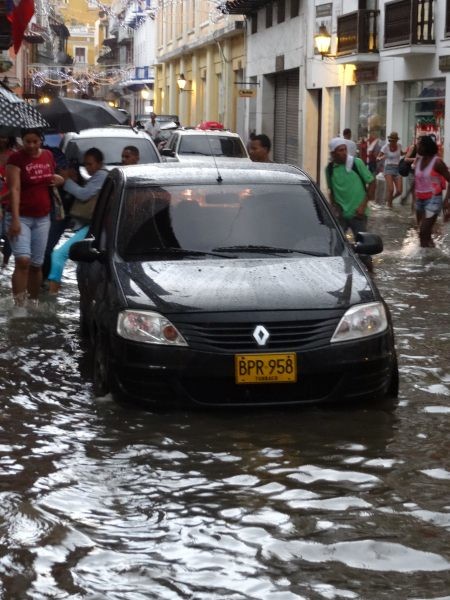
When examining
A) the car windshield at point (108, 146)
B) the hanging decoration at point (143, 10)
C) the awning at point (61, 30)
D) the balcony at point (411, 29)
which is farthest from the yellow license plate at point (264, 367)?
the awning at point (61, 30)

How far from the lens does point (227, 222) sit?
8453mm

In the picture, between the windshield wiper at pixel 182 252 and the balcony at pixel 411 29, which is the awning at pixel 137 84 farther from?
the windshield wiper at pixel 182 252

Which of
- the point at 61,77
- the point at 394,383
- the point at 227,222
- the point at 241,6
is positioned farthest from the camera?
the point at 61,77

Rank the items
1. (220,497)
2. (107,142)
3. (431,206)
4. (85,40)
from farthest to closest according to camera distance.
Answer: (85,40), (107,142), (431,206), (220,497)

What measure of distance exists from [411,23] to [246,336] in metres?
24.5

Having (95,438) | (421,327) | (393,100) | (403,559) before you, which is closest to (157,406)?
(95,438)

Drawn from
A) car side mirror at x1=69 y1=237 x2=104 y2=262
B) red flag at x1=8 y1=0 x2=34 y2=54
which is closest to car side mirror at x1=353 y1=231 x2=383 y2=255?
car side mirror at x1=69 y1=237 x2=104 y2=262

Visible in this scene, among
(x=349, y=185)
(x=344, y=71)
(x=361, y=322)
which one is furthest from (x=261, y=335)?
(x=344, y=71)

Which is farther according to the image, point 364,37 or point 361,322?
point 364,37

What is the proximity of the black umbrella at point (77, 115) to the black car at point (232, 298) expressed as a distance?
386 inches

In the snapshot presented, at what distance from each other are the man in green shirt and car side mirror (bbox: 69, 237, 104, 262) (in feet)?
21.2

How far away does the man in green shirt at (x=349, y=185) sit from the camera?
1471 centimetres

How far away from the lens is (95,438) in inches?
280

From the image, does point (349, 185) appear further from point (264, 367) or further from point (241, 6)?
point (241, 6)
